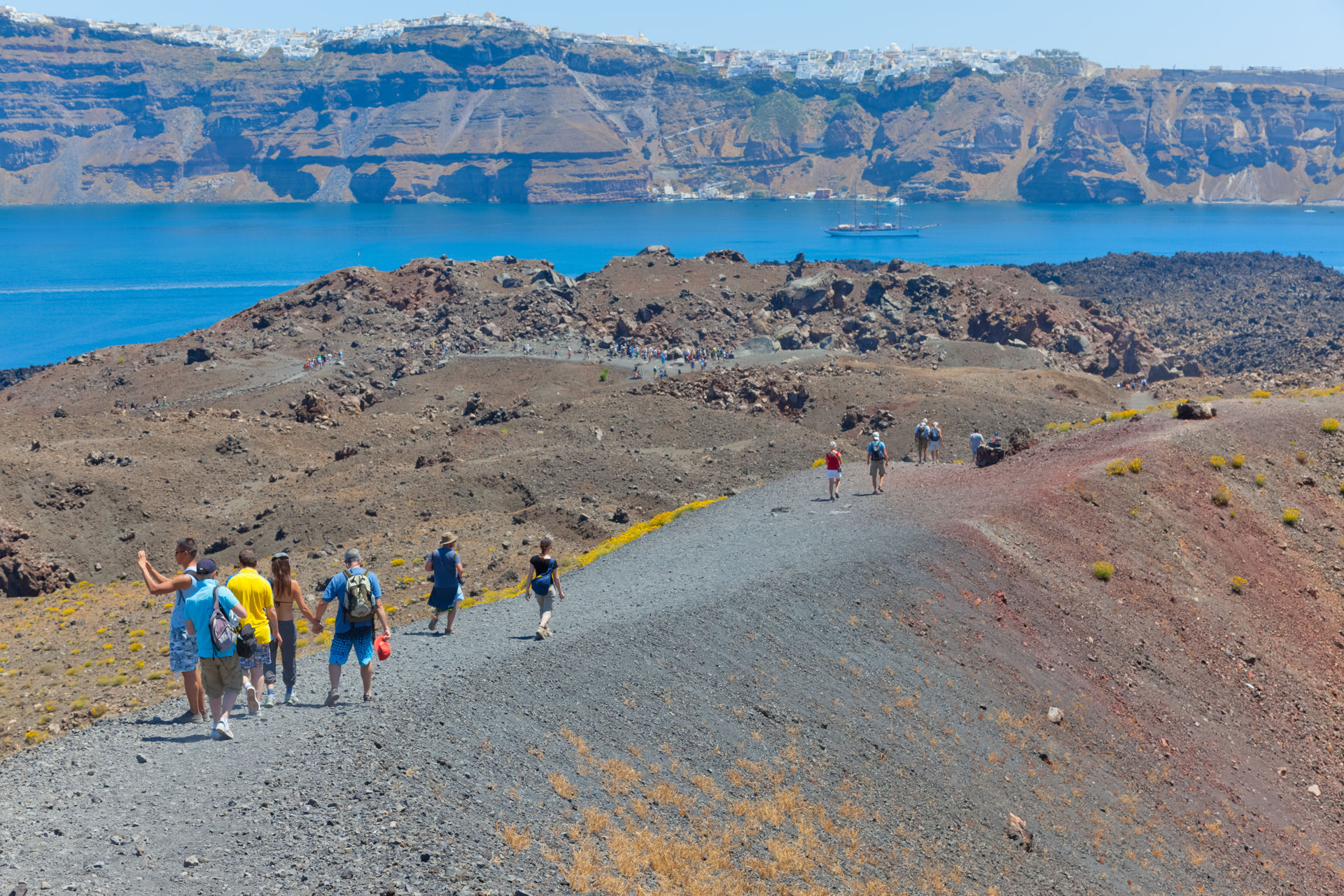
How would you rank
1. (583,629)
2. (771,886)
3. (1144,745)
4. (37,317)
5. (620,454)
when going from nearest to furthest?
(771,886) < (583,629) < (1144,745) < (620,454) < (37,317)

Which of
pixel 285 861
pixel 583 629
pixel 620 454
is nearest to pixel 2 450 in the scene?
pixel 620 454

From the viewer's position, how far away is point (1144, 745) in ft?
52.5

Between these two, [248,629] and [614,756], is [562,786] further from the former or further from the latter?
[248,629]

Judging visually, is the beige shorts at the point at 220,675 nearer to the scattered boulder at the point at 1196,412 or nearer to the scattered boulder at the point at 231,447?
the scattered boulder at the point at 1196,412

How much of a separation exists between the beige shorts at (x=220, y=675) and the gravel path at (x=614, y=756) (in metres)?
0.58

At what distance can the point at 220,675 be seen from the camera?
35.9ft

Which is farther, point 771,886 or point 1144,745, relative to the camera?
point 1144,745

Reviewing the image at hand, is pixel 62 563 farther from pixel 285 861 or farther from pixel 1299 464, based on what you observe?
pixel 1299 464

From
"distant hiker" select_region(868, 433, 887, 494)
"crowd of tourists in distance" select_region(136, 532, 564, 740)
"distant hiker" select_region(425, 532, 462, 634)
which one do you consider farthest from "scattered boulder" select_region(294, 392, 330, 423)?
"crowd of tourists in distance" select_region(136, 532, 564, 740)

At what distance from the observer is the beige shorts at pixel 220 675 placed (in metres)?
10.8

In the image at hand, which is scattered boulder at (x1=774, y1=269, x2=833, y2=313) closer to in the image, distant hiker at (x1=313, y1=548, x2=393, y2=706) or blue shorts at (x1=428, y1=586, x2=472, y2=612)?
blue shorts at (x1=428, y1=586, x2=472, y2=612)

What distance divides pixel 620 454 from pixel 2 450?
25.6 m

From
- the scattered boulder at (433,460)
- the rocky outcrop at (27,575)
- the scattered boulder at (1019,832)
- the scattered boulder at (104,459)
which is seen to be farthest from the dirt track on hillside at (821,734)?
the scattered boulder at (104,459)

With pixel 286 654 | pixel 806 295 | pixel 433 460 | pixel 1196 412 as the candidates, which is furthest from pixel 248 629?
pixel 806 295
